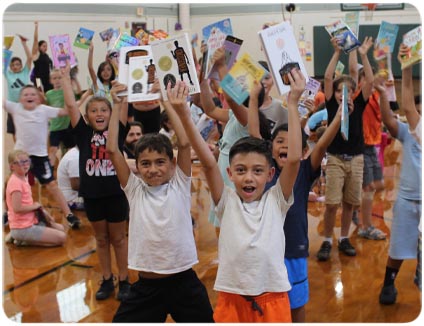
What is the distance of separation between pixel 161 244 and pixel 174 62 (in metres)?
0.75

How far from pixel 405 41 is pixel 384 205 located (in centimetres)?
293

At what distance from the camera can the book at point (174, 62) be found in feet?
6.88

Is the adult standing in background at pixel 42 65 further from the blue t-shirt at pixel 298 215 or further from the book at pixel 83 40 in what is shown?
the blue t-shirt at pixel 298 215

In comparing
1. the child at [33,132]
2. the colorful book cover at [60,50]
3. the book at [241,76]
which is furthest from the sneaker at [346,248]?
the child at [33,132]

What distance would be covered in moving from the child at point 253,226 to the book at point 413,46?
0.77m

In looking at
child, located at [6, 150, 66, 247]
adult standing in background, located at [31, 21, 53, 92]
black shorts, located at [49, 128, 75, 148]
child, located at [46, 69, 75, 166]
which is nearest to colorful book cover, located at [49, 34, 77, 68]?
child, located at [6, 150, 66, 247]

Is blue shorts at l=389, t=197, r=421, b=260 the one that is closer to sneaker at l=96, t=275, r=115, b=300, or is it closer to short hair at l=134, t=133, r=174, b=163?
short hair at l=134, t=133, r=174, b=163

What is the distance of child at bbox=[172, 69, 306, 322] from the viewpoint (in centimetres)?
183

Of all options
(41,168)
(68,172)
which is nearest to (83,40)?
(68,172)

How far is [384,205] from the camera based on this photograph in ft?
16.7

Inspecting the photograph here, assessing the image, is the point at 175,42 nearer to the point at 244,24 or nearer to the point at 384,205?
the point at 384,205

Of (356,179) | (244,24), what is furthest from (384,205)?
(244,24)

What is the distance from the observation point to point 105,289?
123 inches

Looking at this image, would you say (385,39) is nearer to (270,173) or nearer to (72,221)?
(270,173)
